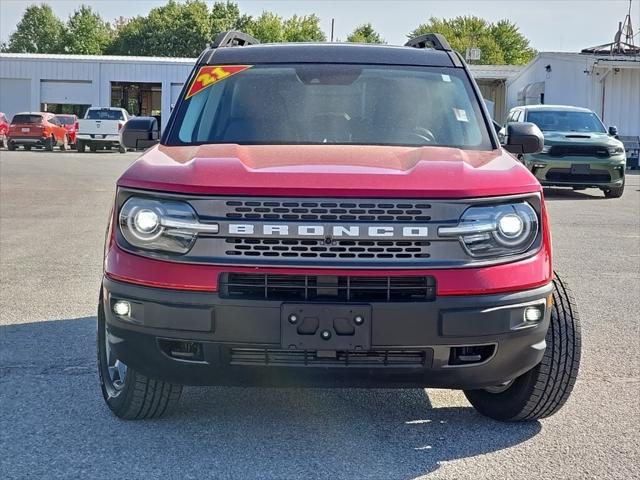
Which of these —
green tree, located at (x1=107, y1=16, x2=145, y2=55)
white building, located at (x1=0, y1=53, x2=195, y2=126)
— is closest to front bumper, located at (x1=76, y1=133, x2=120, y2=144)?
white building, located at (x1=0, y1=53, x2=195, y2=126)

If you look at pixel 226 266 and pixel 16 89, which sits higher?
pixel 16 89

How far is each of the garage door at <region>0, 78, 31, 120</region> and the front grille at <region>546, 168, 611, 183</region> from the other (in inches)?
1641

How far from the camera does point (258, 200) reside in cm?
348

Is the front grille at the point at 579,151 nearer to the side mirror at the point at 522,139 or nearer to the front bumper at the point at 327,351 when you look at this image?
the side mirror at the point at 522,139

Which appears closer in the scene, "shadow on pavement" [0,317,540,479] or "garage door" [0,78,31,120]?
"shadow on pavement" [0,317,540,479]

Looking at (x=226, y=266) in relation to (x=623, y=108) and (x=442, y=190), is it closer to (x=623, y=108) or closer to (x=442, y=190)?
(x=442, y=190)

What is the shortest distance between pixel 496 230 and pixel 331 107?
4.83ft

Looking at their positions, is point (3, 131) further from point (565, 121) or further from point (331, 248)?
point (331, 248)

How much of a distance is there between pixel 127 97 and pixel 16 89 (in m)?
7.07

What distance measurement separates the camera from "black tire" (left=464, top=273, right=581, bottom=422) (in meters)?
4.01

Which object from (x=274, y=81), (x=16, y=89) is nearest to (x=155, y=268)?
(x=274, y=81)

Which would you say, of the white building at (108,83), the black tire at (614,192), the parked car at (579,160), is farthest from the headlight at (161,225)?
the white building at (108,83)

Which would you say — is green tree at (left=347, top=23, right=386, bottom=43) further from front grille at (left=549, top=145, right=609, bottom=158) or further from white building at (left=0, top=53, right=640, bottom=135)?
front grille at (left=549, top=145, right=609, bottom=158)

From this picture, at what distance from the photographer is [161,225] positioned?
358cm
